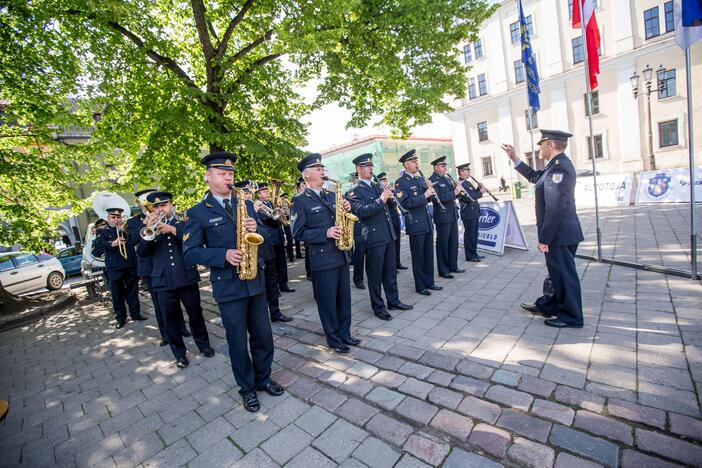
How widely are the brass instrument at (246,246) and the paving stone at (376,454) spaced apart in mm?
1771

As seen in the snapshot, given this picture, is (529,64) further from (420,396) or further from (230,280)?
(230,280)

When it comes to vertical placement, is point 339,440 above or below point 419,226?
below

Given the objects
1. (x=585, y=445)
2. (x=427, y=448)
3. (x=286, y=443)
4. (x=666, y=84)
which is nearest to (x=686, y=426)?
(x=585, y=445)

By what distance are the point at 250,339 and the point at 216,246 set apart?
3.38 feet

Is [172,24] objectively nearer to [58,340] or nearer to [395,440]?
[58,340]

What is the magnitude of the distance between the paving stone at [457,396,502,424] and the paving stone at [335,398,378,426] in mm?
776

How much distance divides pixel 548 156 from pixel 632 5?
32614mm

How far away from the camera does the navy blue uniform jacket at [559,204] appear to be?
3.99m

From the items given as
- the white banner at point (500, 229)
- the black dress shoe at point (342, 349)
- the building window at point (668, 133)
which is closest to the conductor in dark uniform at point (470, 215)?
the white banner at point (500, 229)

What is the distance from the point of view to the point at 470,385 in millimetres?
3174

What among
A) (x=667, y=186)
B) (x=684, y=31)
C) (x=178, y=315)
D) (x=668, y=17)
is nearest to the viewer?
(x=178, y=315)

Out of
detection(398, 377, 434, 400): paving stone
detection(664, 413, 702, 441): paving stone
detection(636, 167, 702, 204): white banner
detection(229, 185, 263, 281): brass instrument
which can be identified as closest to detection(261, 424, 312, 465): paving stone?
detection(398, 377, 434, 400): paving stone

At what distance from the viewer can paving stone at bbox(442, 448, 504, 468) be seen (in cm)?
231

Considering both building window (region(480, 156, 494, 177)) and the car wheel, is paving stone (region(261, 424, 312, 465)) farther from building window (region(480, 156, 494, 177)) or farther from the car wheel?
building window (region(480, 156, 494, 177))
